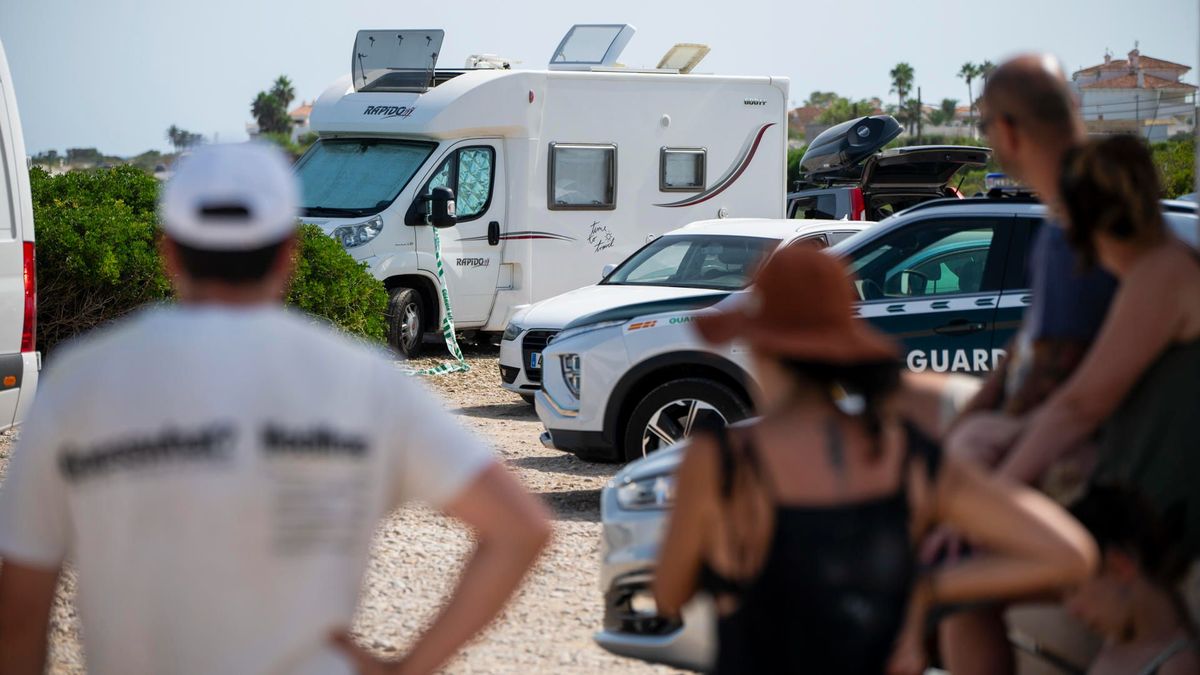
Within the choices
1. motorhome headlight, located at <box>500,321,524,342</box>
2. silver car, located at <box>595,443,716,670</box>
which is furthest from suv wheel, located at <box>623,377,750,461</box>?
motorhome headlight, located at <box>500,321,524,342</box>

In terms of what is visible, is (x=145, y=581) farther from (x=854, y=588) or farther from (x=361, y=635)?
(x=361, y=635)

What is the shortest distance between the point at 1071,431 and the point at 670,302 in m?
5.38

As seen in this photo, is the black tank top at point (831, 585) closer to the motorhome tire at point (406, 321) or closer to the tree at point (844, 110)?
the motorhome tire at point (406, 321)

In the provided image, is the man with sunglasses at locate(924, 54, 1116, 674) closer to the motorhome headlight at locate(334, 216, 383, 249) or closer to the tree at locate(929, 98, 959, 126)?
the motorhome headlight at locate(334, 216, 383, 249)

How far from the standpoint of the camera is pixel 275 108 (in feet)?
398

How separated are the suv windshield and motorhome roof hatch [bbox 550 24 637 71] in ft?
15.5

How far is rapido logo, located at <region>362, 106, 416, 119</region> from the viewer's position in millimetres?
14461

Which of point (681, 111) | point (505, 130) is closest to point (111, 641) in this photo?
point (505, 130)

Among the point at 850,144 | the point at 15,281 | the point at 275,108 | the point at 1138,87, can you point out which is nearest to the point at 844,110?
the point at 1138,87

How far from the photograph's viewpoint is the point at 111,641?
189cm

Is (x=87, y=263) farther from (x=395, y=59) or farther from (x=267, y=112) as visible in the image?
(x=267, y=112)

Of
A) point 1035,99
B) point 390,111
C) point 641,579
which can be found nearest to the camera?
point 1035,99

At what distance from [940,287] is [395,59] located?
9.14 m

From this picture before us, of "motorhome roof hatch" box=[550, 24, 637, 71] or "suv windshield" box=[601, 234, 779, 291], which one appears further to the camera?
"motorhome roof hatch" box=[550, 24, 637, 71]
